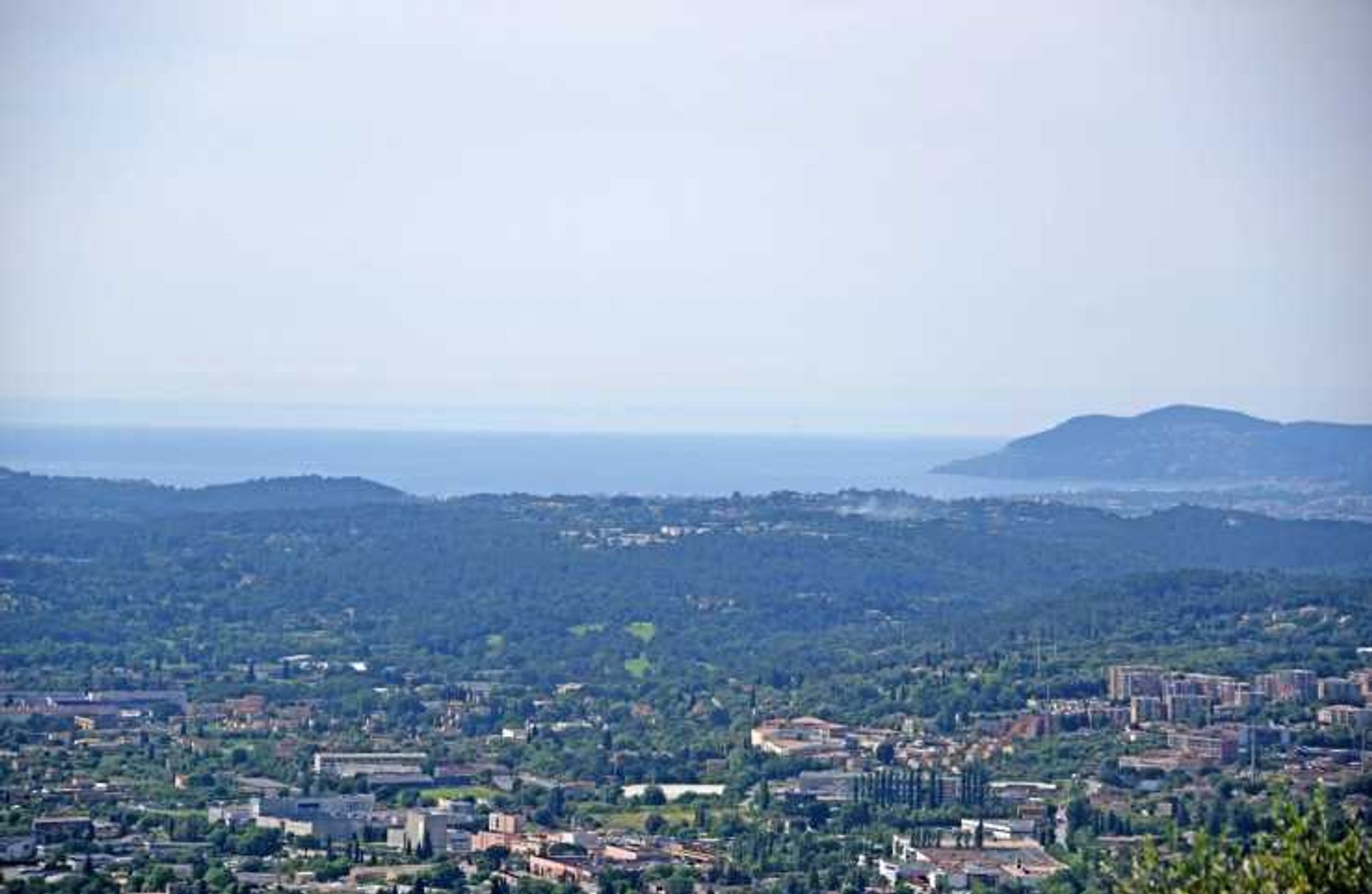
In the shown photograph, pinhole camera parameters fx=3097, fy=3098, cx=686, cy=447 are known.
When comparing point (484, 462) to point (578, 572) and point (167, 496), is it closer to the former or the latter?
point (167, 496)

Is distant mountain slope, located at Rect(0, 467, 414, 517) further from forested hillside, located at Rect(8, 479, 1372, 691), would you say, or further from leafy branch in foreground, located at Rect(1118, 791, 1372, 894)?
leafy branch in foreground, located at Rect(1118, 791, 1372, 894)

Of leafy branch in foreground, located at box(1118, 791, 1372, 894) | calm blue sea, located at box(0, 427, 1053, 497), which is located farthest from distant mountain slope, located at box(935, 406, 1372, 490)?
leafy branch in foreground, located at box(1118, 791, 1372, 894)

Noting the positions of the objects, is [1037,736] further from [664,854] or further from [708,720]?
[664,854]

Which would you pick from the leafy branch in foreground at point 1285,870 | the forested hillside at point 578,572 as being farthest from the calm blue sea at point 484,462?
the leafy branch in foreground at point 1285,870

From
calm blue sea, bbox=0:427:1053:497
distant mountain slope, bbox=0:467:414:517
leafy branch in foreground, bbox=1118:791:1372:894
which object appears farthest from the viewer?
calm blue sea, bbox=0:427:1053:497

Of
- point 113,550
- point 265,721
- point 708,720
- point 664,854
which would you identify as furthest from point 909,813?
point 113,550
